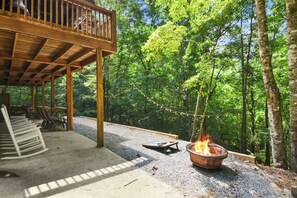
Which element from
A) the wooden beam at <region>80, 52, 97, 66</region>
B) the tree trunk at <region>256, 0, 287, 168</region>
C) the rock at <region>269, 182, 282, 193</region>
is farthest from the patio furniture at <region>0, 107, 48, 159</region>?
the tree trunk at <region>256, 0, 287, 168</region>

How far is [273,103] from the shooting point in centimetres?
355

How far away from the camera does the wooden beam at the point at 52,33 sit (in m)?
3.02

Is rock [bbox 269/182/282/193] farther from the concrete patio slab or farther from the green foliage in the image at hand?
the green foliage

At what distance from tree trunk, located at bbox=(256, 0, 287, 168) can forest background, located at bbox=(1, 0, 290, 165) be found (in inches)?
102

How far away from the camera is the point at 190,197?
7.09ft

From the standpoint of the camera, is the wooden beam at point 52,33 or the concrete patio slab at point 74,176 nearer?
the concrete patio slab at point 74,176

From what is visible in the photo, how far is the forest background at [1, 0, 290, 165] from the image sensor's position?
6508 mm

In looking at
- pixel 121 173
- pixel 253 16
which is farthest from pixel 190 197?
pixel 253 16

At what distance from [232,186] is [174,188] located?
883mm

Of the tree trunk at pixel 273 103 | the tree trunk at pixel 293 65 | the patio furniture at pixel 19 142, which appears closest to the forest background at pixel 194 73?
the tree trunk at pixel 273 103

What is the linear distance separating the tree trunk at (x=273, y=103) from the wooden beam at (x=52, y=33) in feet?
11.6

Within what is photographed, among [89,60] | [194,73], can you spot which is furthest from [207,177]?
[194,73]

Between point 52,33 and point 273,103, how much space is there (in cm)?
488

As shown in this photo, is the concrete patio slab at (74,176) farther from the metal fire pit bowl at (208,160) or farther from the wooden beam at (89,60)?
the wooden beam at (89,60)
